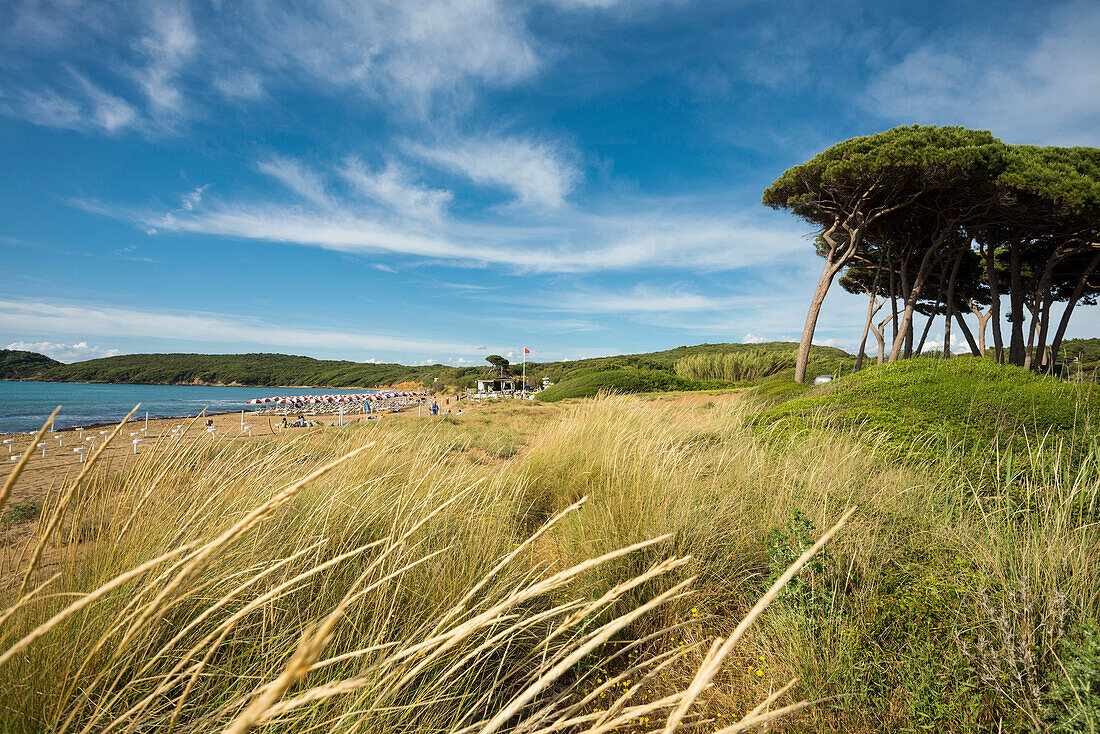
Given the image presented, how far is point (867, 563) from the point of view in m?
2.54

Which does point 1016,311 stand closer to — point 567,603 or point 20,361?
point 567,603

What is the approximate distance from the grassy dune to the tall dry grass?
17 mm

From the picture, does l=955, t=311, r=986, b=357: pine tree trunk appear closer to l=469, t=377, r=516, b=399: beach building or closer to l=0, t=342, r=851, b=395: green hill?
l=469, t=377, r=516, b=399: beach building

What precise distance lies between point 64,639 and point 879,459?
203 inches

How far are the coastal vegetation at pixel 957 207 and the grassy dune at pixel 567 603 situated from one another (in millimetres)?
10448

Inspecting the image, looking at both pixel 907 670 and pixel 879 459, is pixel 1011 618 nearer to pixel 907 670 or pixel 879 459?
pixel 907 670

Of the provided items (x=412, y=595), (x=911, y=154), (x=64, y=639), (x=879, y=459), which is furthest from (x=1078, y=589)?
(x=911, y=154)

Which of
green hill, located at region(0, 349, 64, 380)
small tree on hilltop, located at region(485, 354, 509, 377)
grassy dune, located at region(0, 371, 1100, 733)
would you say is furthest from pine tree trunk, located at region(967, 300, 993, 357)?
green hill, located at region(0, 349, 64, 380)

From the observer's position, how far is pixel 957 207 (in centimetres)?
1307

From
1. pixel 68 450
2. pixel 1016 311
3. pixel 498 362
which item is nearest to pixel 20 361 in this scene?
pixel 498 362

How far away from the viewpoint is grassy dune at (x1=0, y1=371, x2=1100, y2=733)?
4.29 feet

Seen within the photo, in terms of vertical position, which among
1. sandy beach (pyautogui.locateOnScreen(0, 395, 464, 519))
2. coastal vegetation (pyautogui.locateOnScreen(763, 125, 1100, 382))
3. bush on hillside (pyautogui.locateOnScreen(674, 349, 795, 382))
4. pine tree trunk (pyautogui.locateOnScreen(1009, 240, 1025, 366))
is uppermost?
coastal vegetation (pyautogui.locateOnScreen(763, 125, 1100, 382))

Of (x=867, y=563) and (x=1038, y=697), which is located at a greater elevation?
(x=867, y=563)

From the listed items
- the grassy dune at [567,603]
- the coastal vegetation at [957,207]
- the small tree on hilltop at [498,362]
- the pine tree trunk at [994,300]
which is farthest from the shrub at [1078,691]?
the small tree on hilltop at [498,362]
